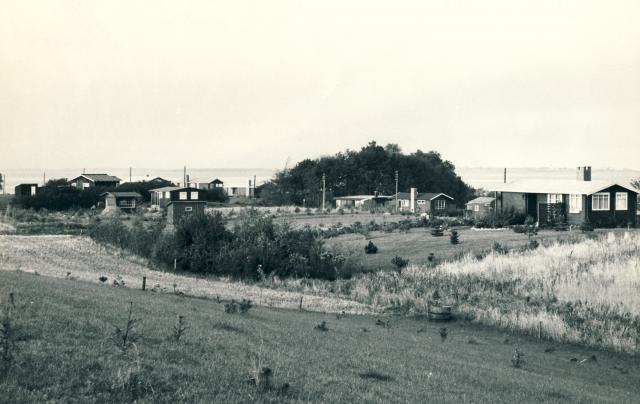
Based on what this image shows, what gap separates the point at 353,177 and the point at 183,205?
59262 mm

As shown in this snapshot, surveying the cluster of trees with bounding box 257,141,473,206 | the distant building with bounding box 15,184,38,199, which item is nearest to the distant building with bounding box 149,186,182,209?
the distant building with bounding box 15,184,38,199

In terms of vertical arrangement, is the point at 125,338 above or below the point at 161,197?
below

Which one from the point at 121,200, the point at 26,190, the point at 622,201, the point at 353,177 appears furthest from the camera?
the point at 353,177

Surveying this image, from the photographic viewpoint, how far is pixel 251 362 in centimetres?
1173

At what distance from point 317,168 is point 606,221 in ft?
222

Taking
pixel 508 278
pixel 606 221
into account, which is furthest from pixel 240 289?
pixel 606 221

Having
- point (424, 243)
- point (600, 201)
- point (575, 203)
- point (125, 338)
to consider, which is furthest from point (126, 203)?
point (125, 338)

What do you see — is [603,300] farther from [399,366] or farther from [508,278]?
[399,366]

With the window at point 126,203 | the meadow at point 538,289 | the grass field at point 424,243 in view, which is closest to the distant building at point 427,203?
the grass field at point 424,243

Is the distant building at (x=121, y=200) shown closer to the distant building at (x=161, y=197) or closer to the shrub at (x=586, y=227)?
the distant building at (x=161, y=197)

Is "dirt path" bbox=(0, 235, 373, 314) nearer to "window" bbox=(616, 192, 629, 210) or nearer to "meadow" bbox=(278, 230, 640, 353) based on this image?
"meadow" bbox=(278, 230, 640, 353)

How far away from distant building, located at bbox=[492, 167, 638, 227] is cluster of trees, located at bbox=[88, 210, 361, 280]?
23.2 meters

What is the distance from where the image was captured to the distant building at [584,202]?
179 ft

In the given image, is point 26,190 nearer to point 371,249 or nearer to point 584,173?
point 371,249
